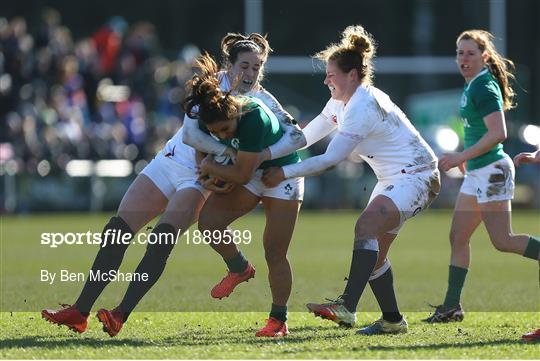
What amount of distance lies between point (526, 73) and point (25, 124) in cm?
1135

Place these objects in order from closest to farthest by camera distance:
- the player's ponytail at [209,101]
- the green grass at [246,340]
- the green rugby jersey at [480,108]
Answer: the green grass at [246,340] → the player's ponytail at [209,101] → the green rugby jersey at [480,108]

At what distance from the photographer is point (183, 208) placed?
770 centimetres

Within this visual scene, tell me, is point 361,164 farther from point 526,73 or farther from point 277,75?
point 526,73

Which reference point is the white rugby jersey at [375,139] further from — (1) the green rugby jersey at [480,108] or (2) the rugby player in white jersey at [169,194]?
(1) the green rugby jersey at [480,108]

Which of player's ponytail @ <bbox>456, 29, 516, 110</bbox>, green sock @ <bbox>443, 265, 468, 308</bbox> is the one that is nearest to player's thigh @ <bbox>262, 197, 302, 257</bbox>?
green sock @ <bbox>443, 265, 468, 308</bbox>

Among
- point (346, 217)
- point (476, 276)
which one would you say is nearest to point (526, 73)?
point (346, 217)

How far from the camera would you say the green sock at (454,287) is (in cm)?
892

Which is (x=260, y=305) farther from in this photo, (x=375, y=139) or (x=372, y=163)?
(x=375, y=139)

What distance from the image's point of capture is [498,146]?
8.91m

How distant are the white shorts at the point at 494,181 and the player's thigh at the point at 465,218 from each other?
0.45 ft

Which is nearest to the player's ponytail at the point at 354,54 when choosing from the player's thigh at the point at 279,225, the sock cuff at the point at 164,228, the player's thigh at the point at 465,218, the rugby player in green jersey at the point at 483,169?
the player's thigh at the point at 279,225

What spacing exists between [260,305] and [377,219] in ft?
7.17

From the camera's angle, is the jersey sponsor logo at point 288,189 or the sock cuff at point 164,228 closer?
the sock cuff at point 164,228

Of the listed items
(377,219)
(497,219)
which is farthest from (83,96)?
(377,219)
